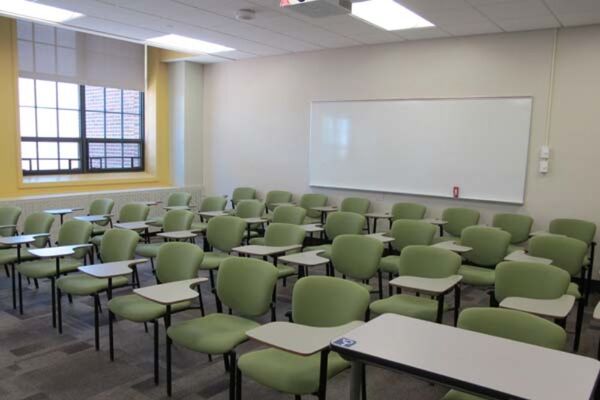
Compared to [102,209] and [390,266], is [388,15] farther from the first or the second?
[102,209]

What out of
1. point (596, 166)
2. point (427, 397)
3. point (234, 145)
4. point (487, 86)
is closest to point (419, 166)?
point (487, 86)

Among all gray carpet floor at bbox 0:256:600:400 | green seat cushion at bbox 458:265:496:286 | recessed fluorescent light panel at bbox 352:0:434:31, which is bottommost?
gray carpet floor at bbox 0:256:600:400

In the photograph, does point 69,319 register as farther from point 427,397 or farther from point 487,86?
point 487,86

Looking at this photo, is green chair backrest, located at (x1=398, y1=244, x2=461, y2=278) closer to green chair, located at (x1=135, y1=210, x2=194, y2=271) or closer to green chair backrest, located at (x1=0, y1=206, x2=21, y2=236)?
green chair, located at (x1=135, y1=210, x2=194, y2=271)

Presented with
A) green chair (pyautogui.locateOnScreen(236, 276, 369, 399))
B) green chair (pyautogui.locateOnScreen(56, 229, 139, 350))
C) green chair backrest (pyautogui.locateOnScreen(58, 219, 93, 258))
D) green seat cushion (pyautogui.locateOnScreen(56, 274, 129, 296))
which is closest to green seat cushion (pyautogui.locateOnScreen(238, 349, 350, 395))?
green chair (pyautogui.locateOnScreen(236, 276, 369, 399))

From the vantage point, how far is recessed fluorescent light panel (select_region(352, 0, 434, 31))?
206 inches

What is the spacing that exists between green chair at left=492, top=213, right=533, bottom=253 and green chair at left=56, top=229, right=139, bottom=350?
4.19m

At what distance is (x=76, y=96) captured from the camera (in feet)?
26.0

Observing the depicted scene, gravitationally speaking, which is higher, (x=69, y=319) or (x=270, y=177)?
(x=270, y=177)

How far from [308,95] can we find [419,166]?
2172 millimetres

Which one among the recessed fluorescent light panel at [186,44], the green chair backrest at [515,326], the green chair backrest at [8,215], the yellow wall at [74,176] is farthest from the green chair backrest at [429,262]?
the yellow wall at [74,176]

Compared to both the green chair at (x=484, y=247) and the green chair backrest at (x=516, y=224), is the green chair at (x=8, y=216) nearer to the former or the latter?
the green chair at (x=484, y=247)

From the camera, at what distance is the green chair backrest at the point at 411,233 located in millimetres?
5090

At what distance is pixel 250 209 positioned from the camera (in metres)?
6.73
